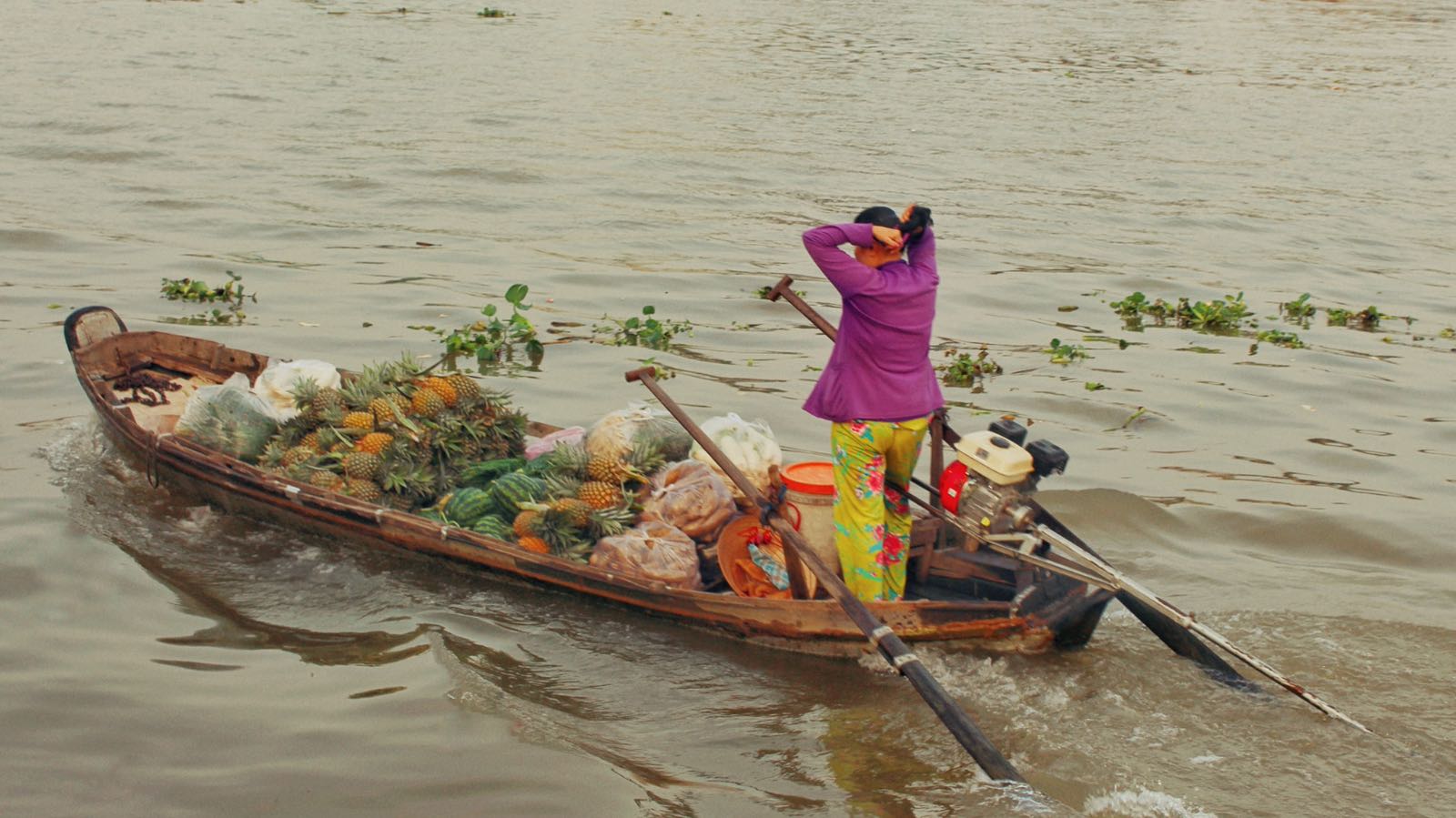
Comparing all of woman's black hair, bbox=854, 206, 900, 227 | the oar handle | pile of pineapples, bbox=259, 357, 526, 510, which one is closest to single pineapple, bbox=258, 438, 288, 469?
pile of pineapples, bbox=259, 357, 526, 510

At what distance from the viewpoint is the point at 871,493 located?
226 inches

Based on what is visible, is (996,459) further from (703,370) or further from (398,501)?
(703,370)

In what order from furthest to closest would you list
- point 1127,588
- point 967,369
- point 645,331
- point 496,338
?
point 645,331
point 496,338
point 967,369
point 1127,588

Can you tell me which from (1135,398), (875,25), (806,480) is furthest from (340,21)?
(806,480)

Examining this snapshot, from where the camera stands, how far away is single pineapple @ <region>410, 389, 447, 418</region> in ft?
23.1

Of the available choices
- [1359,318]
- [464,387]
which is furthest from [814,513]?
[1359,318]

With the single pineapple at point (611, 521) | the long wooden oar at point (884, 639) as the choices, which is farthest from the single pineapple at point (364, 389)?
the long wooden oar at point (884, 639)

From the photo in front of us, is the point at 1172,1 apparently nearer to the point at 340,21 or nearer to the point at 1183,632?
the point at 340,21

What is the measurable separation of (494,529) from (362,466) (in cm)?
80

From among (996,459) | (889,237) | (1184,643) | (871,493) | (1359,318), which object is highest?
(889,237)

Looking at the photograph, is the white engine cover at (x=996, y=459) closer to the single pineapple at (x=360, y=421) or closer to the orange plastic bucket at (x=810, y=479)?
the orange plastic bucket at (x=810, y=479)

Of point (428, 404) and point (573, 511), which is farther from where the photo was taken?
point (428, 404)

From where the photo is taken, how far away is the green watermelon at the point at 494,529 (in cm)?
655

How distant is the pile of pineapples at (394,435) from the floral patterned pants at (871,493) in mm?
2163
